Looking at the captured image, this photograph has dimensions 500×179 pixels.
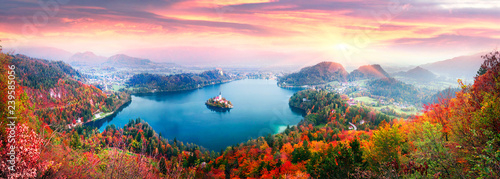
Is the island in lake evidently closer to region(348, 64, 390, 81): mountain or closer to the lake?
the lake

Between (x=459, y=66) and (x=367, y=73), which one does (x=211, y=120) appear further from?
(x=367, y=73)

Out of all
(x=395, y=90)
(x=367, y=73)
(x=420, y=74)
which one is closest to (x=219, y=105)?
(x=395, y=90)

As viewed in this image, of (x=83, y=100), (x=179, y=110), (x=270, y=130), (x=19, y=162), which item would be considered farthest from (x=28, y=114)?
(x=83, y=100)

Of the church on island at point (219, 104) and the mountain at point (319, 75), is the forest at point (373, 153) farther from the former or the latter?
the mountain at point (319, 75)

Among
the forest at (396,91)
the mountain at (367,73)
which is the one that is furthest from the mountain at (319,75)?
the forest at (396,91)

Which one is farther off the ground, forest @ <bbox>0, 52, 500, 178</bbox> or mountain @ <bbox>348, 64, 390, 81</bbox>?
mountain @ <bbox>348, 64, 390, 81</bbox>

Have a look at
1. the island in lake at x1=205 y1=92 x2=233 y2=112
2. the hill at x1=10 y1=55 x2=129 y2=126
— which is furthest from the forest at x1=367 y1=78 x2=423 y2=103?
the hill at x1=10 y1=55 x2=129 y2=126

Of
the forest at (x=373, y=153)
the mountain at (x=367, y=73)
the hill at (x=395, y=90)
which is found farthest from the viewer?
the mountain at (x=367, y=73)

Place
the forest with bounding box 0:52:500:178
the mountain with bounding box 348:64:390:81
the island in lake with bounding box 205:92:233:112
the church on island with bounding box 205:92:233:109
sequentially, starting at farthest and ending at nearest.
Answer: the mountain with bounding box 348:64:390:81 → the church on island with bounding box 205:92:233:109 → the island in lake with bounding box 205:92:233:112 → the forest with bounding box 0:52:500:178
